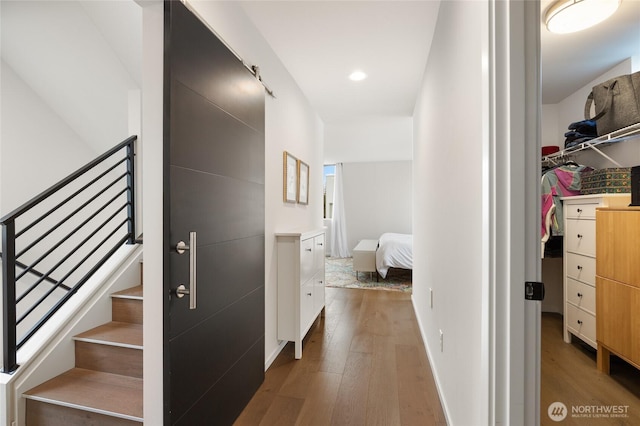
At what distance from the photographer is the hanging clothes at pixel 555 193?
251 cm

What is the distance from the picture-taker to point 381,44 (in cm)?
228

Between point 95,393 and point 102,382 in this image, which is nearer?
point 95,393

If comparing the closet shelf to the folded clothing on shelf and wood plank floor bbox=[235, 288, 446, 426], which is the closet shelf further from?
wood plank floor bbox=[235, 288, 446, 426]

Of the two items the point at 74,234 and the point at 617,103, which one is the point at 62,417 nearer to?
the point at 74,234

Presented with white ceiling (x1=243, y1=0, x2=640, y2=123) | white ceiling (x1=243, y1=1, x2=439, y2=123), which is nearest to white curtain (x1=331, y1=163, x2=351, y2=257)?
white ceiling (x1=243, y1=1, x2=439, y2=123)

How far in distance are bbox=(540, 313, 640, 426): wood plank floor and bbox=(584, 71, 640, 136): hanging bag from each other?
5.68 feet

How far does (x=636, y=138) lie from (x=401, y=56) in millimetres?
1979

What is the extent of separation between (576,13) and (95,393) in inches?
132

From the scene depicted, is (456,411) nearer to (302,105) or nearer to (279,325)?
(279,325)

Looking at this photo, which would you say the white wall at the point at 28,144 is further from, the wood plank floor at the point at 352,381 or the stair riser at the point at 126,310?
the wood plank floor at the point at 352,381

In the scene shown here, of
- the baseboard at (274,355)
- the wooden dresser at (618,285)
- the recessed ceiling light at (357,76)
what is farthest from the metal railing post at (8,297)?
the wooden dresser at (618,285)

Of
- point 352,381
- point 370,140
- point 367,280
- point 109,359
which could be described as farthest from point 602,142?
point 109,359

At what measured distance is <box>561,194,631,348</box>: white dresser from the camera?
2129mm

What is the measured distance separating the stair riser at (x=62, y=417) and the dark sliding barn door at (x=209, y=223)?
1.51ft
